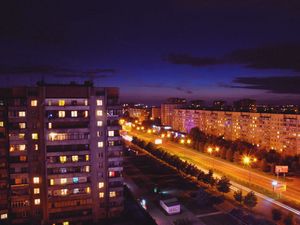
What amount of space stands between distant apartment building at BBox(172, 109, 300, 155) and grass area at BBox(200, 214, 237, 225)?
164 feet

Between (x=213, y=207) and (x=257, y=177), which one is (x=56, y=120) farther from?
(x=257, y=177)

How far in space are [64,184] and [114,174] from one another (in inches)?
311

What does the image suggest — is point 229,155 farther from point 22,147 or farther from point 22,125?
point 22,125

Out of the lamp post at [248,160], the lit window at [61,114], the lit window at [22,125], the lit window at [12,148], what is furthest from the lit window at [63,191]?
the lamp post at [248,160]

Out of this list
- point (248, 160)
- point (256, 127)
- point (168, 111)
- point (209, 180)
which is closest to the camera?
point (209, 180)

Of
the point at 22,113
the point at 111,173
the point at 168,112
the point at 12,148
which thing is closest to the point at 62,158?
the point at 12,148

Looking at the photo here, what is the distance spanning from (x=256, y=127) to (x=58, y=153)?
77.6 m

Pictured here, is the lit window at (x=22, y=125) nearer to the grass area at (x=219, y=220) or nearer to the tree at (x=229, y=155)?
the grass area at (x=219, y=220)

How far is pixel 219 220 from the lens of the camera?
4422 centimetres

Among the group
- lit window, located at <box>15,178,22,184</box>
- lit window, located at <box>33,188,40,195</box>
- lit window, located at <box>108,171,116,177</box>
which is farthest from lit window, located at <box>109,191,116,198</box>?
lit window, located at <box>15,178,22,184</box>

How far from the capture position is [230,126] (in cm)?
11469

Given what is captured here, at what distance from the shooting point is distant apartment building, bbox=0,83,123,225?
42.4 meters

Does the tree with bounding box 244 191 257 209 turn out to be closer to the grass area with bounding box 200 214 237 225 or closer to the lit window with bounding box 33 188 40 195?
the grass area with bounding box 200 214 237 225

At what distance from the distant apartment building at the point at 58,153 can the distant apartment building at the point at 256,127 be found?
62646mm
